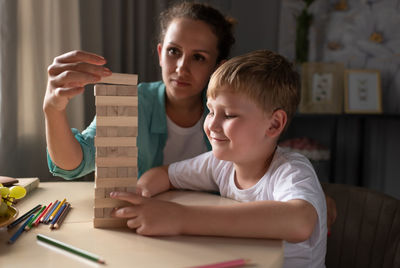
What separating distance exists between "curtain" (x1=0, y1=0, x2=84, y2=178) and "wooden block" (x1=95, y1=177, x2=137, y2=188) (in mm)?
1371

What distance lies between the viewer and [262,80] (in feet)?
3.13

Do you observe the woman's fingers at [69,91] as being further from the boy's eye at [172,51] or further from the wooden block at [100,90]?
the boy's eye at [172,51]

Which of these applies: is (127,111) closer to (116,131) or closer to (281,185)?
(116,131)

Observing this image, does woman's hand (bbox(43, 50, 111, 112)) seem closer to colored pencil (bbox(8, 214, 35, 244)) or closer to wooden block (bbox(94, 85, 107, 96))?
wooden block (bbox(94, 85, 107, 96))

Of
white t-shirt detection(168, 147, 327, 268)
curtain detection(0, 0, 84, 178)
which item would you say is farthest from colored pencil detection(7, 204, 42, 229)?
curtain detection(0, 0, 84, 178)

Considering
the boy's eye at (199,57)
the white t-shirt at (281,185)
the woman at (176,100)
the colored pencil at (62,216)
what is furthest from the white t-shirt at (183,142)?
the colored pencil at (62,216)

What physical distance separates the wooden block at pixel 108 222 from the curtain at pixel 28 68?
4.47ft

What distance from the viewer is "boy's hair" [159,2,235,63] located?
1468mm

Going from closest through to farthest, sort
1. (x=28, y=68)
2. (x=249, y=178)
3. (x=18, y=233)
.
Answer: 1. (x=18, y=233)
2. (x=249, y=178)
3. (x=28, y=68)

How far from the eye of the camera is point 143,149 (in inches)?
57.2

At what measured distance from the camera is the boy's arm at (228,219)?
0.70 metres

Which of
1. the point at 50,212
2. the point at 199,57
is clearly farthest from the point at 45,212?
the point at 199,57

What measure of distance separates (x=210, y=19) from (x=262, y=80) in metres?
0.62

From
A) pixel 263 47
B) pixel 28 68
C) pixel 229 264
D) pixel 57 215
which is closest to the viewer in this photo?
pixel 229 264
